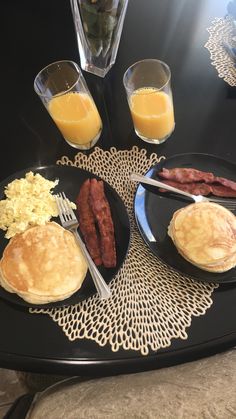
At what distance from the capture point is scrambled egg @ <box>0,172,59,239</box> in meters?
1.05

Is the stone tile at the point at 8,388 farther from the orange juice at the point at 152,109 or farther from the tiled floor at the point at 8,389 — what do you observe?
the orange juice at the point at 152,109

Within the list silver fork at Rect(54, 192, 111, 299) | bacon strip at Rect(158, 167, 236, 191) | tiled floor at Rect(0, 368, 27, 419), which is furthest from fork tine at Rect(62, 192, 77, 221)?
tiled floor at Rect(0, 368, 27, 419)

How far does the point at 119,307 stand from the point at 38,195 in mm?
414

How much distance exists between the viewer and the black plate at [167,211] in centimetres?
95

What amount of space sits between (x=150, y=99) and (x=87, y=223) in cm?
44

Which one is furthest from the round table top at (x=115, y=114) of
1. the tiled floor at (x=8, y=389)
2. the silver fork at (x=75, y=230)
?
the tiled floor at (x=8, y=389)

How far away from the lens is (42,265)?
94 centimetres

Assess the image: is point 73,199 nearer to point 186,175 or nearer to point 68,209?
point 68,209

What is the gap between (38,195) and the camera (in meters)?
1.11

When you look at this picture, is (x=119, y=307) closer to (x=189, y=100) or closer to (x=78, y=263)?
(x=78, y=263)

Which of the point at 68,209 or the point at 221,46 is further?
the point at 221,46

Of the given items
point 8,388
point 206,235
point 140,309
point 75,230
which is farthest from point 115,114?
point 8,388

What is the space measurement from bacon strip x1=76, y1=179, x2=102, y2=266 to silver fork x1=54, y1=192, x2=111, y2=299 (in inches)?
0.7

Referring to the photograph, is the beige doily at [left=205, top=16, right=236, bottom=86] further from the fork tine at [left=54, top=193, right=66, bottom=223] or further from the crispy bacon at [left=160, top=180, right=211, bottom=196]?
the fork tine at [left=54, top=193, right=66, bottom=223]
